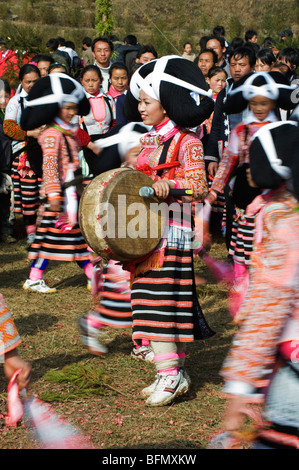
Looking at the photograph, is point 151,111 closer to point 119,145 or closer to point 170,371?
point 119,145

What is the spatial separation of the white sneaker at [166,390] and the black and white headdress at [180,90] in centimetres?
149

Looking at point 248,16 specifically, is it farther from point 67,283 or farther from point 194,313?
point 194,313

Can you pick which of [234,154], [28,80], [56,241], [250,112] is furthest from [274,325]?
[28,80]

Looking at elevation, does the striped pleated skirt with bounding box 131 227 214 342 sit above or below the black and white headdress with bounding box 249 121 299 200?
below

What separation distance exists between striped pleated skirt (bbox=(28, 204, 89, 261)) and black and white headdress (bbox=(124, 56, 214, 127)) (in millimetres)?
2148

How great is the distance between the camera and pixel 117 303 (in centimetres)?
389

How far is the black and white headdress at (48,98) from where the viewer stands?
502cm

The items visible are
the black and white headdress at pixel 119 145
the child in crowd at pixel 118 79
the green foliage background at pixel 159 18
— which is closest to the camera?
the black and white headdress at pixel 119 145

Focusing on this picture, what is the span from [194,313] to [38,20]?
26166 mm

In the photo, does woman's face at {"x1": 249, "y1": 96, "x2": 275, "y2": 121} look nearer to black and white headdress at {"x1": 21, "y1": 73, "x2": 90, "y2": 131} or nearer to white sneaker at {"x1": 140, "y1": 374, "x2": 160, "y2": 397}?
black and white headdress at {"x1": 21, "y1": 73, "x2": 90, "y2": 131}

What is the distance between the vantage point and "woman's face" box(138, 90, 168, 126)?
12.0ft

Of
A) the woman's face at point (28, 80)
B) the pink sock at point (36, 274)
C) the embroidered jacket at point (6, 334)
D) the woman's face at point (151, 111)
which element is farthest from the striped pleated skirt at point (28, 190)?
the embroidered jacket at point (6, 334)

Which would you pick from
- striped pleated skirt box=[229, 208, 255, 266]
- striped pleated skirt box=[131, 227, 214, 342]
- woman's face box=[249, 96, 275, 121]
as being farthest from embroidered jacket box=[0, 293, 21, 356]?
striped pleated skirt box=[229, 208, 255, 266]

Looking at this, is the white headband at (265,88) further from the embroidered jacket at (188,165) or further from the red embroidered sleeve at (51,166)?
the red embroidered sleeve at (51,166)
